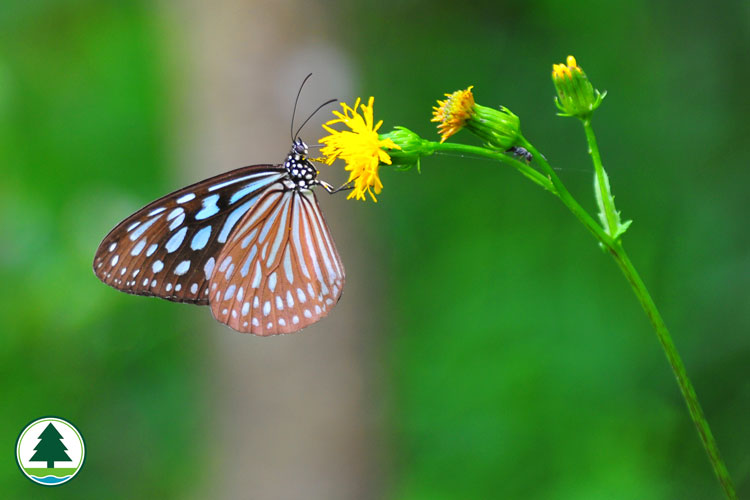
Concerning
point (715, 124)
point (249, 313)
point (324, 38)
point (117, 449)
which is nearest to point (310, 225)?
point (249, 313)

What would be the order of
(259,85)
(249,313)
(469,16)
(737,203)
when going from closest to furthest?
1. (249,313)
2. (737,203)
3. (259,85)
4. (469,16)

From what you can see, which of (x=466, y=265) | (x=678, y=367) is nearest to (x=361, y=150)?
(x=678, y=367)

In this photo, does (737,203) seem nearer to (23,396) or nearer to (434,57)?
(434,57)

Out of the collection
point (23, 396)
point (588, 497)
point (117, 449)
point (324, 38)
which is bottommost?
point (588, 497)

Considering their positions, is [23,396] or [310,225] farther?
[23,396]

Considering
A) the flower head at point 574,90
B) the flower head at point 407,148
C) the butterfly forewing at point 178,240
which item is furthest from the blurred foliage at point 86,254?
the flower head at point 574,90

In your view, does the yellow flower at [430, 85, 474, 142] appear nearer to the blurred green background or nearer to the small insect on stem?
the small insect on stem
